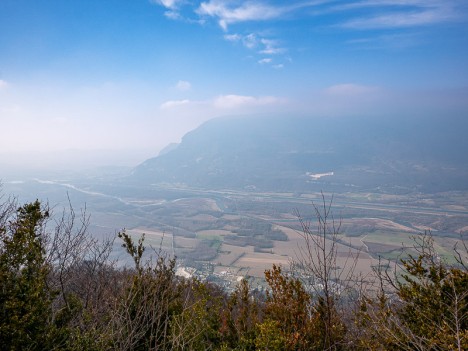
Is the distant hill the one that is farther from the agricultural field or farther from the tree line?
the tree line

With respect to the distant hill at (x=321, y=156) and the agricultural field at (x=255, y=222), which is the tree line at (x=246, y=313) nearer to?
the agricultural field at (x=255, y=222)

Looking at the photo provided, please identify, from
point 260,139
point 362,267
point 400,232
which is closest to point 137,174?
point 260,139

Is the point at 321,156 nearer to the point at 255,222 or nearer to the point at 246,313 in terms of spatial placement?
the point at 255,222

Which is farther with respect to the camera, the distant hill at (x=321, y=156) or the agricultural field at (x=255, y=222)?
the distant hill at (x=321, y=156)

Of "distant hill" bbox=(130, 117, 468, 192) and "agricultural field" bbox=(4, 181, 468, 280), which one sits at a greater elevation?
"distant hill" bbox=(130, 117, 468, 192)

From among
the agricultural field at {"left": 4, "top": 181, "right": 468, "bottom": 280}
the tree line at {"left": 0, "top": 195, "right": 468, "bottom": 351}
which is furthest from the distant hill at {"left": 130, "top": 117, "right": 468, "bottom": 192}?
the tree line at {"left": 0, "top": 195, "right": 468, "bottom": 351}

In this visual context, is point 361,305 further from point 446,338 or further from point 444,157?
point 444,157

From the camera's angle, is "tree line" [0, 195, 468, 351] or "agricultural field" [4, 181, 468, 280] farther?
"agricultural field" [4, 181, 468, 280]

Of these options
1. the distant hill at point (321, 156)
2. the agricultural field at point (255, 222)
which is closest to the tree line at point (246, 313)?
the agricultural field at point (255, 222)
